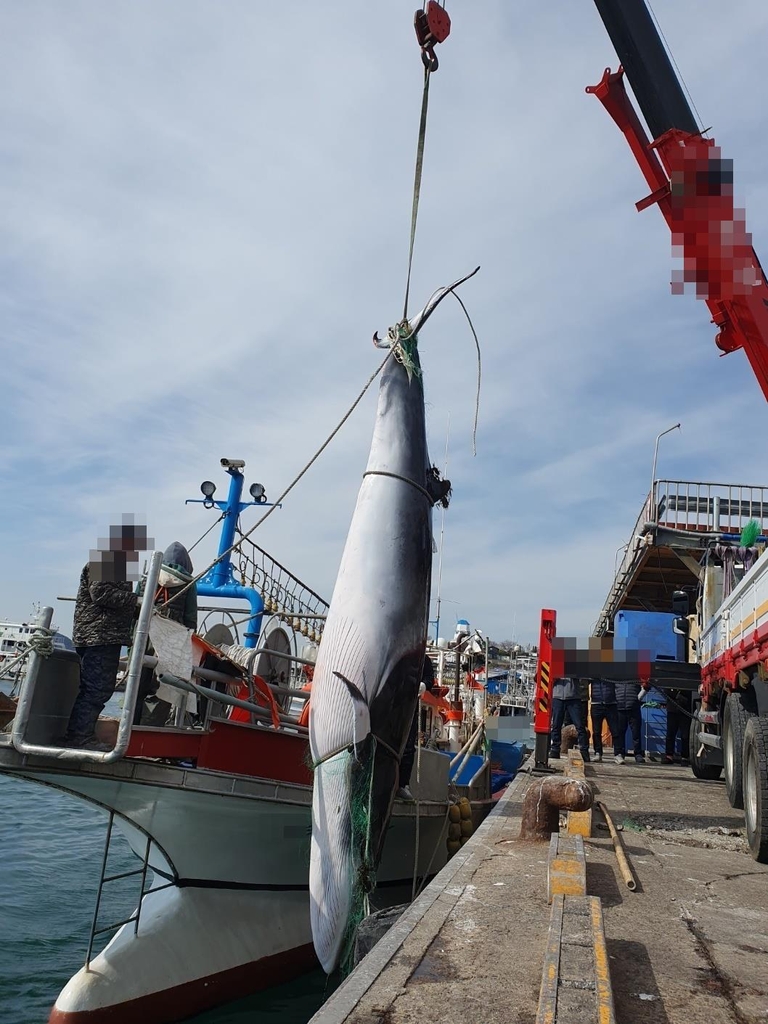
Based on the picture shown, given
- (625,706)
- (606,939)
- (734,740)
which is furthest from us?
(625,706)

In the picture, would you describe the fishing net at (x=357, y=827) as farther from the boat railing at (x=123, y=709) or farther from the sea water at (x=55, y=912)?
the sea water at (x=55, y=912)

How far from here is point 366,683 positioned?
4023 mm

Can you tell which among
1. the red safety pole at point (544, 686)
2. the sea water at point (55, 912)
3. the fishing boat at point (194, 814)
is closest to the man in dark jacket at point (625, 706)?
the red safety pole at point (544, 686)

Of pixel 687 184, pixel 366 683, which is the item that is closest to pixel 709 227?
pixel 687 184

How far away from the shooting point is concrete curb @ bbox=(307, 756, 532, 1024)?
7.98 ft

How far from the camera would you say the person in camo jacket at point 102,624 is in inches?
184

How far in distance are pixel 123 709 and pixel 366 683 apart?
1.57 metres

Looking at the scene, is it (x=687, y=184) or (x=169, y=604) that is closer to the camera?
(x=169, y=604)

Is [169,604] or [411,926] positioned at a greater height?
[169,604]

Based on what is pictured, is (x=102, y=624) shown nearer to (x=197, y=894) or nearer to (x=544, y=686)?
(x=197, y=894)

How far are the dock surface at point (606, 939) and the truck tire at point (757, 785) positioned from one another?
0.56ft

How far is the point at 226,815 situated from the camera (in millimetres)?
5762

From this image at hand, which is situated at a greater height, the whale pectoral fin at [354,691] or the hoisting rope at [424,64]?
the hoisting rope at [424,64]

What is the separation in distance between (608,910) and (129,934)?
3.84m
